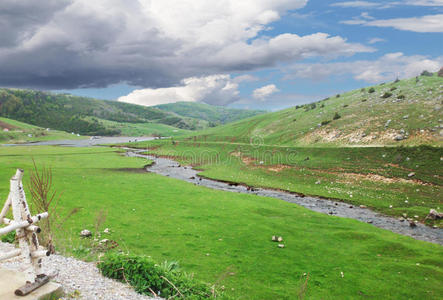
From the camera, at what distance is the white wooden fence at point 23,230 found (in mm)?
8672

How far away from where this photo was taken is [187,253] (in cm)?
2000

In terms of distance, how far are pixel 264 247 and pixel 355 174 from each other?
40.8m

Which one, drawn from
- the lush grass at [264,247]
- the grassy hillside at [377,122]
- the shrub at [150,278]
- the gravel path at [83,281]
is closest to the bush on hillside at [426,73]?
the grassy hillside at [377,122]

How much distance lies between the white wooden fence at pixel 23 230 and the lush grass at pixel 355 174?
133 ft

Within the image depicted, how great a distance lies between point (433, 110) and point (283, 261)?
7381 cm

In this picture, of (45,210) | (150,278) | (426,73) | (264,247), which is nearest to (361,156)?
(264,247)

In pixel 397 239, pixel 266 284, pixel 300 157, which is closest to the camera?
pixel 266 284

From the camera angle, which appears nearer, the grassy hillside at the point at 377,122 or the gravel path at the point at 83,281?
the gravel path at the point at 83,281

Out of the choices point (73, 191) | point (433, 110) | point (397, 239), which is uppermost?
point (433, 110)

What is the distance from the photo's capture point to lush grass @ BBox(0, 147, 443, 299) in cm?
1678

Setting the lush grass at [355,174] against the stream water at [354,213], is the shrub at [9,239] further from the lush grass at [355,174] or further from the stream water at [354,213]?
the lush grass at [355,174]

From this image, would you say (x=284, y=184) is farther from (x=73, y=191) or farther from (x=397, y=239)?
(x=73, y=191)

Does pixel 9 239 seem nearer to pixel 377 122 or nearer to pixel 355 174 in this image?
pixel 355 174

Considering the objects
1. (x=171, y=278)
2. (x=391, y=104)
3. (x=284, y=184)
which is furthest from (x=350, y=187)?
(x=391, y=104)
